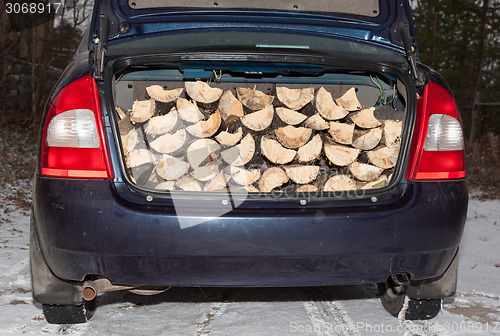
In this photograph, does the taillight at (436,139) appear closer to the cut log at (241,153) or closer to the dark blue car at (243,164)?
the dark blue car at (243,164)

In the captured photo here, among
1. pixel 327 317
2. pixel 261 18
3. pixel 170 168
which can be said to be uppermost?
pixel 261 18

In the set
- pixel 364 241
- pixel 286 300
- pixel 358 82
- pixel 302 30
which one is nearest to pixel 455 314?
pixel 286 300

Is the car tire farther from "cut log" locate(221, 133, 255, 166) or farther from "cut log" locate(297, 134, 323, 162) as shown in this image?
"cut log" locate(297, 134, 323, 162)

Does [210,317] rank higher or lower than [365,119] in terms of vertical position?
lower

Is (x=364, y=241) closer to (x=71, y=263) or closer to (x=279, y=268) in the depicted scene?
(x=279, y=268)

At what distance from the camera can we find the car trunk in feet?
8.96

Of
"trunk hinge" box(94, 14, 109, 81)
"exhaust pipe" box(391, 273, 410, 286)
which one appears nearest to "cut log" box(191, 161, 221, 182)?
"trunk hinge" box(94, 14, 109, 81)

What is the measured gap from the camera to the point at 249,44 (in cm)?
258

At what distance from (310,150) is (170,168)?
78 cm

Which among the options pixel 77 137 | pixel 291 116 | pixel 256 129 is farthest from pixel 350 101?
pixel 77 137

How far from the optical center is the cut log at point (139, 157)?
2680 mm

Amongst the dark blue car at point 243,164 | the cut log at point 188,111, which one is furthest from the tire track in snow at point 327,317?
the cut log at point 188,111

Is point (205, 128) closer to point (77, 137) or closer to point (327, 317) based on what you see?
point (77, 137)

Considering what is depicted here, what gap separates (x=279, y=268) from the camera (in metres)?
2.29
